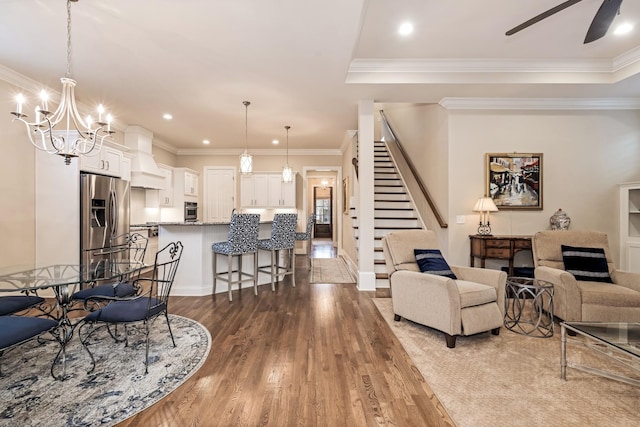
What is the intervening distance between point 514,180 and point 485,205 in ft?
2.55

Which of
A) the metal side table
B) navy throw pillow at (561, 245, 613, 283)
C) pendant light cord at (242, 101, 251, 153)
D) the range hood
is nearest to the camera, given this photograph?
the metal side table

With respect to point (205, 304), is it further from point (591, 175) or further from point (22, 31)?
point (591, 175)

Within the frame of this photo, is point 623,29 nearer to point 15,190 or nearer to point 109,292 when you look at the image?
point 109,292

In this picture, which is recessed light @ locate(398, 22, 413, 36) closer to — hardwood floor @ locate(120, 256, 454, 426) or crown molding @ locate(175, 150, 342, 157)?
hardwood floor @ locate(120, 256, 454, 426)

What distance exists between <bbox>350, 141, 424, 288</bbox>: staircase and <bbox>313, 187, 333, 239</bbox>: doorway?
6.72 m

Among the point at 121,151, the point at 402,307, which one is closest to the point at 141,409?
the point at 402,307

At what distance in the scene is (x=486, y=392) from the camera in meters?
1.94

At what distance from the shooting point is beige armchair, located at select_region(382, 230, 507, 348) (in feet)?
8.46

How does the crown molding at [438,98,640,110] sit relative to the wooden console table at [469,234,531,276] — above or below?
above

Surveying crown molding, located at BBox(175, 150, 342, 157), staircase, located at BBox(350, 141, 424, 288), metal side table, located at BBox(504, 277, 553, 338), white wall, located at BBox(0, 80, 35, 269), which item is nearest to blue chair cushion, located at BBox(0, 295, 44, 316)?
white wall, located at BBox(0, 80, 35, 269)

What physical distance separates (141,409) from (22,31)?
3.64m

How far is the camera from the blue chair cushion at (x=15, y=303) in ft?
7.39

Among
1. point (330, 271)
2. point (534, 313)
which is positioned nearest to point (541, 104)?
point (534, 313)

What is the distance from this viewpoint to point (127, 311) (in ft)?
7.27
